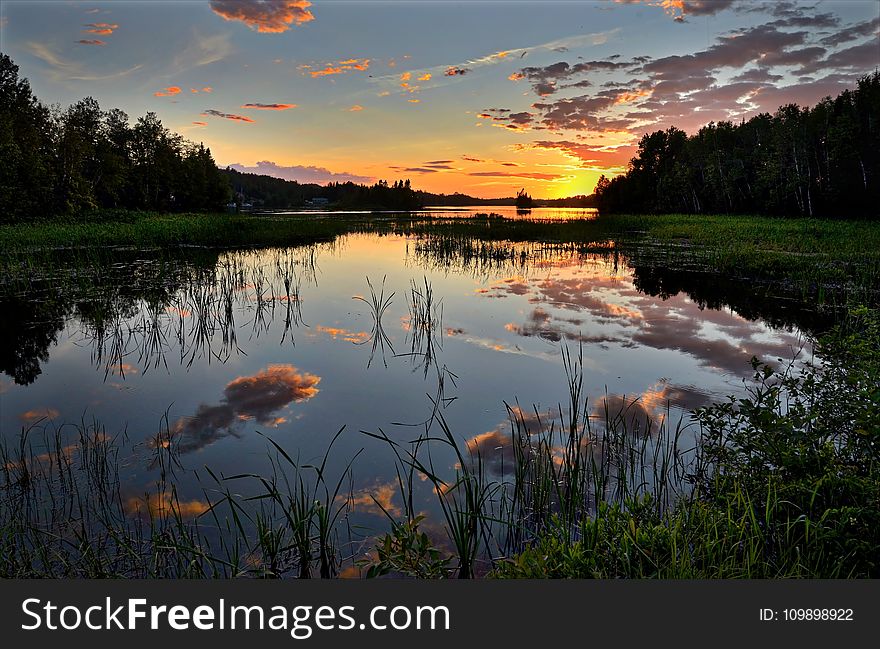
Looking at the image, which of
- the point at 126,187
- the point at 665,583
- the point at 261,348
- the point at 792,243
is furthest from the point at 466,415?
the point at 126,187

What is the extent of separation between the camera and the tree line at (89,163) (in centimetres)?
4775

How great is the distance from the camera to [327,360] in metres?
10.4

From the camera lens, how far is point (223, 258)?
1005 inches

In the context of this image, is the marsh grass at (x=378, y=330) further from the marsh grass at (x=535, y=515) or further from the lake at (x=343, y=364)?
the marsh grass at (x=535, y=515)

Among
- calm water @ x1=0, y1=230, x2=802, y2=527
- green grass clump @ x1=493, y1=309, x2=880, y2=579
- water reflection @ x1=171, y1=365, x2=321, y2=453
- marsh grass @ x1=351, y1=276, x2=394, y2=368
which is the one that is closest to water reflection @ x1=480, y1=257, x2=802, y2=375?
calm water @ x1=0, y1=230, x2=802, y2=527

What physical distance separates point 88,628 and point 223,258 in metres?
24.8

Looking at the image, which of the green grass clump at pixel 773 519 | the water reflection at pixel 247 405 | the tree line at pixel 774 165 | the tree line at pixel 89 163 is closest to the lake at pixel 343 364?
the water reflection at pixel 247 405

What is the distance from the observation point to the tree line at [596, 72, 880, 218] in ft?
170

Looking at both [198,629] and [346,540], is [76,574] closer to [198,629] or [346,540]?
[198,629]

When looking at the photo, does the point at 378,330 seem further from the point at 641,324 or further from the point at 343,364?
the point at 641,324

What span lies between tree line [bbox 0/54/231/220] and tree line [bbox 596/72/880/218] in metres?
79.6

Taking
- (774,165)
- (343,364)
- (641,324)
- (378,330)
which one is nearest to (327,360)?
(343,364)

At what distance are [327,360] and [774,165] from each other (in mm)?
67381

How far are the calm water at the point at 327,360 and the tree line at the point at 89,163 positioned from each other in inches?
1573
